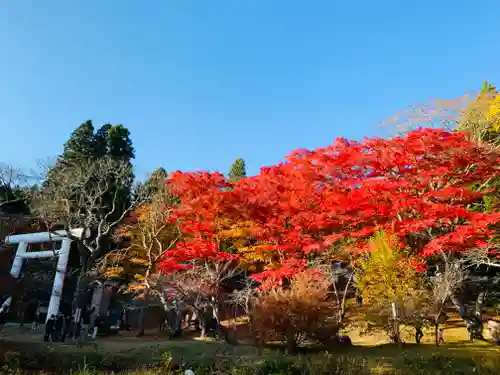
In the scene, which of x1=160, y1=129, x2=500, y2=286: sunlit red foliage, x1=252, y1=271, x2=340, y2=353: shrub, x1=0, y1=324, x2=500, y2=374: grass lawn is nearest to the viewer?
x1=0, y1=324, x2=500, y2=374: grass lawn

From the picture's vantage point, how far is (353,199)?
18.4 meters

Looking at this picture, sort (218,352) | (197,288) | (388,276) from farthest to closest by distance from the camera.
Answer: (197,288)
(388,276)
(218,352)

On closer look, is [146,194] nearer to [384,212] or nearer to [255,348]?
[255,348]

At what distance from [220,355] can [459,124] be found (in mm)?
17470

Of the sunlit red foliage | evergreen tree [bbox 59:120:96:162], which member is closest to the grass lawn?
the sunlit red foliage

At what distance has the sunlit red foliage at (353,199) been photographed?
56.9ft

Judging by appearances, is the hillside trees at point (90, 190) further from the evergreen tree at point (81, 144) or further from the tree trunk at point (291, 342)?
the tree trunk at point (291, 342)

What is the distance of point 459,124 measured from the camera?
21.1 m

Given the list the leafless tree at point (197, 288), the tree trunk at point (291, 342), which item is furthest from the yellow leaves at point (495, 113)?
the leafless tree at point (197, 288)

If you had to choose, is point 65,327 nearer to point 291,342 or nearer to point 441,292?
point 291,342

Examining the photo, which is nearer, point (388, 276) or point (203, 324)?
point (388, 276)

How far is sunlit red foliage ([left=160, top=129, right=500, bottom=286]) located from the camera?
1734 cm

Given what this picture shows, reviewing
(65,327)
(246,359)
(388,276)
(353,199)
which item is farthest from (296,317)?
(65,327)

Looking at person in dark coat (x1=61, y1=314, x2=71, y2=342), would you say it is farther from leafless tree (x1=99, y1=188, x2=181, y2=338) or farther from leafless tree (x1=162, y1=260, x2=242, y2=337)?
leafless tree (x1=162, y1=260, x2=242, y2=337)
